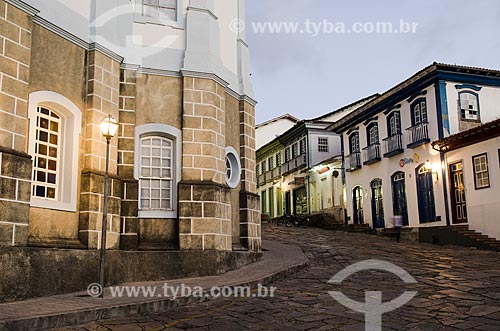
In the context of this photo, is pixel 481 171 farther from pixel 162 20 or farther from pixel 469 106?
pixel 162 20

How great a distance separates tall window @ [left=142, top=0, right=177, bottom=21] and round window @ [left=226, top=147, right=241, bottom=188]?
133 inches

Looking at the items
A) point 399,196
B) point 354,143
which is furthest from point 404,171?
point 354,143

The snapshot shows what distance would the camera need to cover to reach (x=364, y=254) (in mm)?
15234

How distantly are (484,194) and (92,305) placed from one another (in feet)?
48.8

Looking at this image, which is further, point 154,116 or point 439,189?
point 439,189

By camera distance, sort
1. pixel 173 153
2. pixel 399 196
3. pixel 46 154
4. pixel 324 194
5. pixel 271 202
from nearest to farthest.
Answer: pixel 46 154, pixel 173 153, pixel 399 196, pixel 324 194, pixel 271 202

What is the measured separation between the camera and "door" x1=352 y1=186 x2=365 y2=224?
26.5m

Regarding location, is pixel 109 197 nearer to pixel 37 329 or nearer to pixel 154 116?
pixel 154 116

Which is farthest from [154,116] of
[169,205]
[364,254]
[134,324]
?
[364,254]

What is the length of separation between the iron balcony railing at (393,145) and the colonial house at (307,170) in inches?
209

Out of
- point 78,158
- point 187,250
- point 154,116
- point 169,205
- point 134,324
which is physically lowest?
point 134,324

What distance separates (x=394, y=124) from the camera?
77.4ft

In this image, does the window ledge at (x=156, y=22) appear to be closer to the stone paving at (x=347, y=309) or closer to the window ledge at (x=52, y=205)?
the window ledge at (x=52, y=205)

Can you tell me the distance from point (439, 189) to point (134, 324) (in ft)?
52.5
